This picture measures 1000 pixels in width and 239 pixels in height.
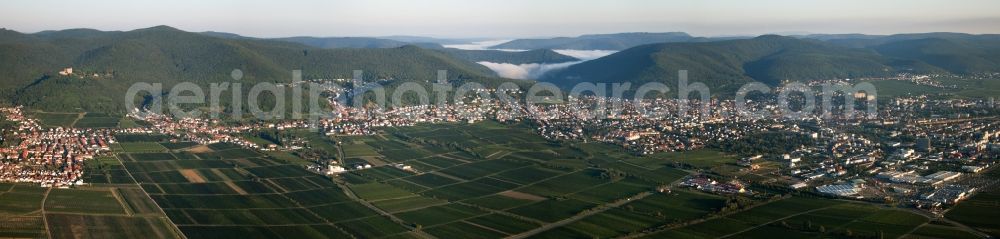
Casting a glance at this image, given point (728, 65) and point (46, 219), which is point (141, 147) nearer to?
point (46, 219)

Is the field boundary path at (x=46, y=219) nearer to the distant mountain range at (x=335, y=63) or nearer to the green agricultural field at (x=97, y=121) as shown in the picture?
the green agricultural field at (x=97, y=121)

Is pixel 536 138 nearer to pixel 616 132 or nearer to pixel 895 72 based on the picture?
pixel 616 132

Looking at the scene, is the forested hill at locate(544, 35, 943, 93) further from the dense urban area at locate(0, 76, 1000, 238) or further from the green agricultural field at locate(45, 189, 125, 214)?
the green agricultural field at locate(45, 189, 125, 214)

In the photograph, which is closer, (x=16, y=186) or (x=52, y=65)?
(x=16, y=186)

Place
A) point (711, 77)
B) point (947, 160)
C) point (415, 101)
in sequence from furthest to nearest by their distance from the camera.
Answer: point (711, 77) → point (415, 101) → point (947, 160)

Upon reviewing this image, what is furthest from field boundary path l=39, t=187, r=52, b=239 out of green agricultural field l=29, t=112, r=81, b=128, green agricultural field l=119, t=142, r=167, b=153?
green agricultural field l=29, t=112, r=81, b=128

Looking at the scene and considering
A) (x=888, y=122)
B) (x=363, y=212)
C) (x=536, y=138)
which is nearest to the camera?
(x=363, y=212)

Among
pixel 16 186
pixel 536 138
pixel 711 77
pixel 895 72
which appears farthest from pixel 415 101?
pixel 895 72
